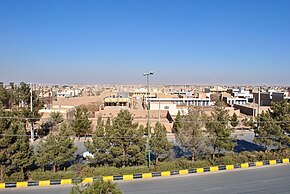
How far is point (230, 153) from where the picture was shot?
906 inches

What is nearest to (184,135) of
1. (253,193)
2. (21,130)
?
(253,193)

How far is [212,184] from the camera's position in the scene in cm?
1739

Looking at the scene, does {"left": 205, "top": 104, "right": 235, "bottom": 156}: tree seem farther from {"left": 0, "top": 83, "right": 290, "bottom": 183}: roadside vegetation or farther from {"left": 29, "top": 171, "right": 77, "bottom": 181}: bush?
{"left": 29, "top": 171, "right": 77, "bottom": 181}: bush

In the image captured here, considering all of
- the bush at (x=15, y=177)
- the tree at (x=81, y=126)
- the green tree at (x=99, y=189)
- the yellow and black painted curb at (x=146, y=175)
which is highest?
the green tree at (x=99, y=189)

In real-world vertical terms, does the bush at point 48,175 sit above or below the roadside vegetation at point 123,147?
below

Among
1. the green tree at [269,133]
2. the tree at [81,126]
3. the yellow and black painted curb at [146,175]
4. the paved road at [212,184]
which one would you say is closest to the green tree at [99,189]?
the yellow and black painted curb at [146,175]

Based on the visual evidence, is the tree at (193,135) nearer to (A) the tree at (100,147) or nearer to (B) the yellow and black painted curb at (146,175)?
(B) the yellow and black painted curb at (146,175)

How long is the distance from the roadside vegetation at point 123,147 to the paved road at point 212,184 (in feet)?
4.55

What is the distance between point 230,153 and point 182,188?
7.86 meters

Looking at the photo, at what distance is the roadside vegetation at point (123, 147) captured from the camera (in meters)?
17.8

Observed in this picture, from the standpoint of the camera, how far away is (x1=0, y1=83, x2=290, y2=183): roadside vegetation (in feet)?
58.3

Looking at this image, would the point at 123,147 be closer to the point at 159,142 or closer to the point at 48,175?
the point at 159,142

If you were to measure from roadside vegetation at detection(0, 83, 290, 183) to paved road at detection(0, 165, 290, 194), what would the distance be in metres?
1.39

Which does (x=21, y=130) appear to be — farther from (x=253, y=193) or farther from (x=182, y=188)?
(x=253, y=193)
